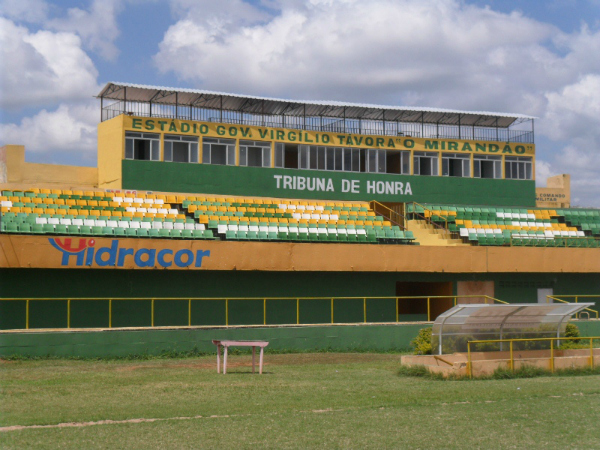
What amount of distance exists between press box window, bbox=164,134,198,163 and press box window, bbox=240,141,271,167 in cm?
246

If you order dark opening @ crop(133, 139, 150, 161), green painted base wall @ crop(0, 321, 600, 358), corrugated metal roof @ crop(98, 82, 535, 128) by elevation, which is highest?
corrugated metal roof @ crop(98, 82, 535, 128)

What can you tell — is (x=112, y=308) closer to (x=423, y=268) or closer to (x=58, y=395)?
(x=58, y=395)

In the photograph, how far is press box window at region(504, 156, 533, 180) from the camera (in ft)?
143

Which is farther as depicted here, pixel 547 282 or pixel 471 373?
pixel 547 282

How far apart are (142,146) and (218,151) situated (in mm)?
3803

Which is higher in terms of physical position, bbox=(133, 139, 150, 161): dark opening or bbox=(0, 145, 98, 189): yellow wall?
bbox=(133, 139, 150, 161): dark opening

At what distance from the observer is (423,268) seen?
99.0ft

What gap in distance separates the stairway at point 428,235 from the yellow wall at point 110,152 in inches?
544

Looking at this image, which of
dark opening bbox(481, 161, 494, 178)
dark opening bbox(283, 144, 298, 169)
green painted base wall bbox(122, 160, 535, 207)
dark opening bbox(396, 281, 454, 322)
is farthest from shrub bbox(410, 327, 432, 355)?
dark opening bbox(481, 161, 494, 178)

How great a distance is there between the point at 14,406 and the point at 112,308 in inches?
449

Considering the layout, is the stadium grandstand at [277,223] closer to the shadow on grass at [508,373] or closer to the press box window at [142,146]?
the press box window at [142,146]

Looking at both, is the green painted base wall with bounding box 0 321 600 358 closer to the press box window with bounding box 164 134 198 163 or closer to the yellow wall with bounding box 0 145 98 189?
the yellow wall with bounding box 0 145 98 189

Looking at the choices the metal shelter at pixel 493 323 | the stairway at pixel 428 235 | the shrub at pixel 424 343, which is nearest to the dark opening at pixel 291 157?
the stairway at pixel 428 235

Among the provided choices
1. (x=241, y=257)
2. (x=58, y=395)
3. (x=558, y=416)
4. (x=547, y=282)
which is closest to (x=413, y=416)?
(x=558, y=416)
